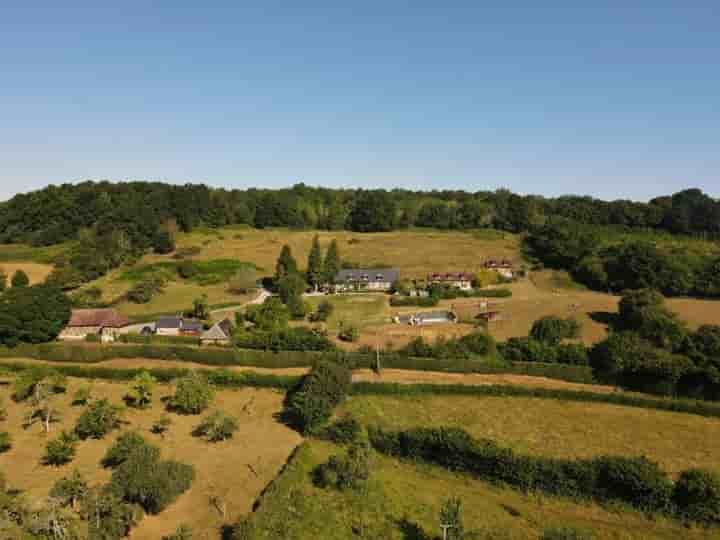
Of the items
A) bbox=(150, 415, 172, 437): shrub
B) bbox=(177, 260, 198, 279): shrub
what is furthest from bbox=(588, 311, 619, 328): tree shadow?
bbox=(177, 260, 198, 279): shrub

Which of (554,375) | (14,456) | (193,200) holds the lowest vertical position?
(14,456)

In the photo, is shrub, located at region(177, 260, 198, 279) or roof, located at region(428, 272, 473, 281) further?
shrub, located at region(177, 260, 198, 279)

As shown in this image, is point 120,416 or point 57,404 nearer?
point 120,416

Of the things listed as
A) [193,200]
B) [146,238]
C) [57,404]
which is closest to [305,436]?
[57,404]

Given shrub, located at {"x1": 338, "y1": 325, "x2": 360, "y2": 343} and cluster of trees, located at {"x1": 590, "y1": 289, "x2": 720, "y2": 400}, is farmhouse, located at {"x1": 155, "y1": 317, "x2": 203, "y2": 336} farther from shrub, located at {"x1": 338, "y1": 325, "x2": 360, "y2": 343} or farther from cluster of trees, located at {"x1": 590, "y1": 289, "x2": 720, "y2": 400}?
cluster of trees, located at {"x1": 590, "y1": 289, "x2": 720, "y2": 400}

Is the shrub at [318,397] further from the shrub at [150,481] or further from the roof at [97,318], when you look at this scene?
the roof at [97,318]

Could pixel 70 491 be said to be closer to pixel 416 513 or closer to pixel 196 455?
pixel 196 455

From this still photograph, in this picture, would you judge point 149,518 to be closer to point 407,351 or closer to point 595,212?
point 407,351
